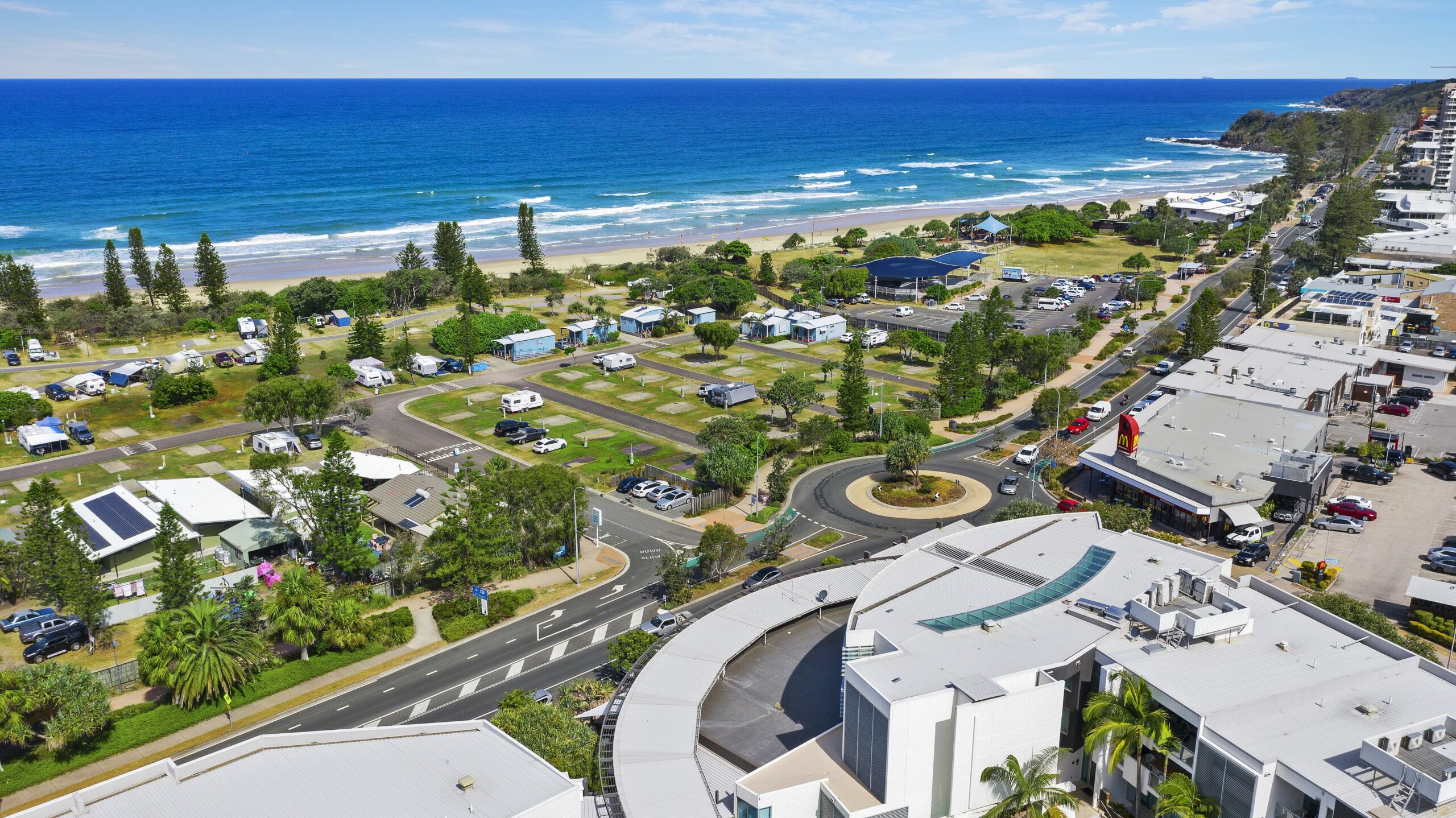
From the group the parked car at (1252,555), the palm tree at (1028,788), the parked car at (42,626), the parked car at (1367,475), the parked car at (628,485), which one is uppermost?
the palm tree at (1028,788)

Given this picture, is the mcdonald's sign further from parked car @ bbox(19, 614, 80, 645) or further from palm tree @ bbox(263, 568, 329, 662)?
parked car @ bbox(19, 614, 80, 645)

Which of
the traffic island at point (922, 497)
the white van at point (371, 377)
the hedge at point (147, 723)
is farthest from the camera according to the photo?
the white van at point (371, 377)

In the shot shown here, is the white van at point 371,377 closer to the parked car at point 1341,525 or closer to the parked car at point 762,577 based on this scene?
the parked car at point 762,577

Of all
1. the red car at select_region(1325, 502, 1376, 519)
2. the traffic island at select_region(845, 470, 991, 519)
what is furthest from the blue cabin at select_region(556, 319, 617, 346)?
the red car at select_region(1325, 502, 1376, 519)

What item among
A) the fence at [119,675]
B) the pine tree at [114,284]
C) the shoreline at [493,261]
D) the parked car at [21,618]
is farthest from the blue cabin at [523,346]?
the fence at [119,675]

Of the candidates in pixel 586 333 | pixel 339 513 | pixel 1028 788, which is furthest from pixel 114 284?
pixel 1028 788

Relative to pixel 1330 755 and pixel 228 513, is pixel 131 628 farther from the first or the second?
pixel 1330 755

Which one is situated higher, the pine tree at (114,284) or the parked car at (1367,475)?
the pine tree at (114,284)

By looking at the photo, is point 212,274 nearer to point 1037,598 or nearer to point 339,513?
point 339,513
